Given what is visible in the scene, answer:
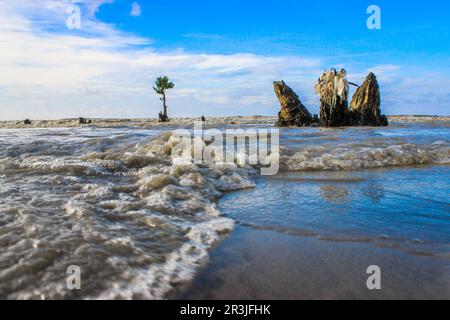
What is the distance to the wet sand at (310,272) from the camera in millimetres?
2117

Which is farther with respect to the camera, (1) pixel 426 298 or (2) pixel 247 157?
(2) pixel 247 157

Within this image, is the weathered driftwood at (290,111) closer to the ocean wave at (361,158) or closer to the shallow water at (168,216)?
the ocean wave at (361,158)

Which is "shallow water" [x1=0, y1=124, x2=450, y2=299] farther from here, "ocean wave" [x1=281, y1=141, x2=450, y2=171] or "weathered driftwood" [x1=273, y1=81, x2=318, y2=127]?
"weathered driftwood" [x1=273, y1=81, x2=318, y2=127]

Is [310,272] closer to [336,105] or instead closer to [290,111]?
[336,105]

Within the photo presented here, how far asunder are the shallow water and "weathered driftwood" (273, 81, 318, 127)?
1015 inches

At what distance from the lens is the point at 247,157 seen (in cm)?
851

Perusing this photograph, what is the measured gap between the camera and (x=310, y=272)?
2420mm

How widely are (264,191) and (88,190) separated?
2.50m

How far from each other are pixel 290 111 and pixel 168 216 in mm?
30734

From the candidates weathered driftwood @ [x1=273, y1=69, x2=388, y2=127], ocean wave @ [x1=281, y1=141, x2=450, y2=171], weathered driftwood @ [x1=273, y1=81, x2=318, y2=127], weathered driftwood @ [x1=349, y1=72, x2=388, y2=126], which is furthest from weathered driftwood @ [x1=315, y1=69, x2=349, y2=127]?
ocean wave @ [x1=281, y1=141, x2=450, y2=171]

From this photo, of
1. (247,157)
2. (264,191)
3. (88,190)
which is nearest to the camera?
(88,190)
